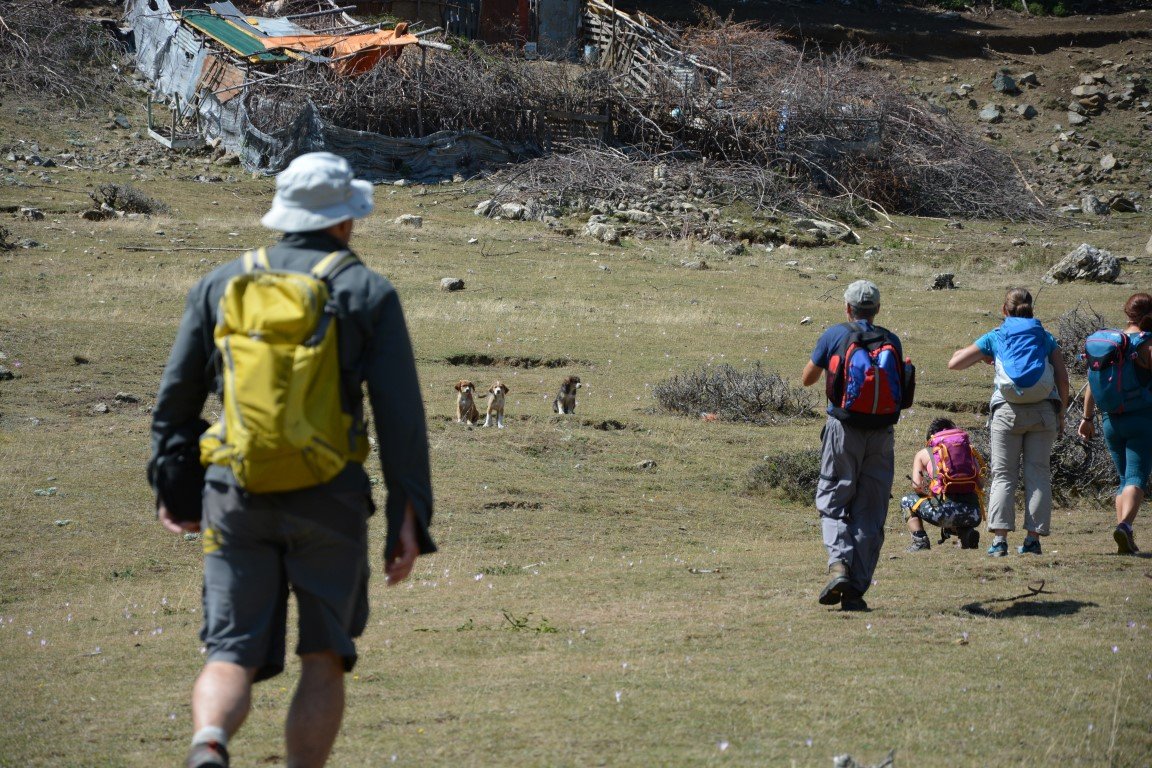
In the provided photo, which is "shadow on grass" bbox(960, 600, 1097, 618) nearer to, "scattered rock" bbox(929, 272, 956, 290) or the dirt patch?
the dirt patch

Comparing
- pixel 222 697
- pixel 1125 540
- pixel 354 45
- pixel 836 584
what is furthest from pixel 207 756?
pixel 354 45

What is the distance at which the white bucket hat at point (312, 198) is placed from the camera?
11.0 ft

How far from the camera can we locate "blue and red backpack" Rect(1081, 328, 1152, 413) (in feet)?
25.1

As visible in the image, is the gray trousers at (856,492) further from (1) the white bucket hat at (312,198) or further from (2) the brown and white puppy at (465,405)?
(2) the brown and white puppy at (465,405)

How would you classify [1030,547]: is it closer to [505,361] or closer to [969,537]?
[969,537]

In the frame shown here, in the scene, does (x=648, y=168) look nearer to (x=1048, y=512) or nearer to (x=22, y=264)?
(x=22, y=264)

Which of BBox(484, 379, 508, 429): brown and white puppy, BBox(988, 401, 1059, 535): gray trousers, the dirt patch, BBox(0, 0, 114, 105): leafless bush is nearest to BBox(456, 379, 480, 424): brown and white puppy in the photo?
BBox(484, 379, 508, 429): brown and white puppy

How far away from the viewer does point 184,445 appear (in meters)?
3.36

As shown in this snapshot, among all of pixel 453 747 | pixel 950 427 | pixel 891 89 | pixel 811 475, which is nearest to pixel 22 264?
pixel 811 475

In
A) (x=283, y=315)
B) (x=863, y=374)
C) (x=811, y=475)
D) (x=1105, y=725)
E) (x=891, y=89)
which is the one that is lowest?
(x=811, y=475)

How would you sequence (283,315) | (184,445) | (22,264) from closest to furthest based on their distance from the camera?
(283,315) → (184,445) → (22,264)

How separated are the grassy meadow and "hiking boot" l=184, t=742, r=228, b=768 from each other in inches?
41.1

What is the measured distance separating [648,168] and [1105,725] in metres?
25.8

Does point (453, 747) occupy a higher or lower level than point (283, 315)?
lower
